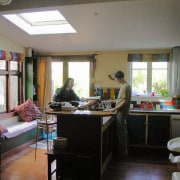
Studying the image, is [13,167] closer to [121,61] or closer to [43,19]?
[43,19]

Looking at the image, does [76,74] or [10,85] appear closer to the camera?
[10,85]

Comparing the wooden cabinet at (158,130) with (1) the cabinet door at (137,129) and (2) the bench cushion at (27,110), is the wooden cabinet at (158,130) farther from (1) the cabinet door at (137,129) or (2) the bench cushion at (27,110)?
(2) the bench cushion at (27,110)

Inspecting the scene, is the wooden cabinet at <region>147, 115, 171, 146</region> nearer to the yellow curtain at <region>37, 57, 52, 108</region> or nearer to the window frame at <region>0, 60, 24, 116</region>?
the yellow curtain at <region>37, 57, 52, 108</region>

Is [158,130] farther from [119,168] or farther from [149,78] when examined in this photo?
[119,168]

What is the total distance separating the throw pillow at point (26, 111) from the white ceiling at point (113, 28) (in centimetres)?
146

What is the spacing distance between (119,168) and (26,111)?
2675 mm

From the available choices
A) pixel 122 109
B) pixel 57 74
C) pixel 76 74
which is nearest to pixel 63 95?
pixel 122 109

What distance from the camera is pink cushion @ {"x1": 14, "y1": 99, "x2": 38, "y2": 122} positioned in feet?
16.1

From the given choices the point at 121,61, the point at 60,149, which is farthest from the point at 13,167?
the point at 121,61

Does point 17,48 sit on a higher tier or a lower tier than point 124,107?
higher

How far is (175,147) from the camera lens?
2072mm

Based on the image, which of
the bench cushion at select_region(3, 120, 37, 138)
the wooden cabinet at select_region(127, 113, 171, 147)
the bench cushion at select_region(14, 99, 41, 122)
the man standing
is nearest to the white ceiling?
the man standing

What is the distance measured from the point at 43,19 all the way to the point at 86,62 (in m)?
1.51

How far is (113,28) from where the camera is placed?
3904 mm
